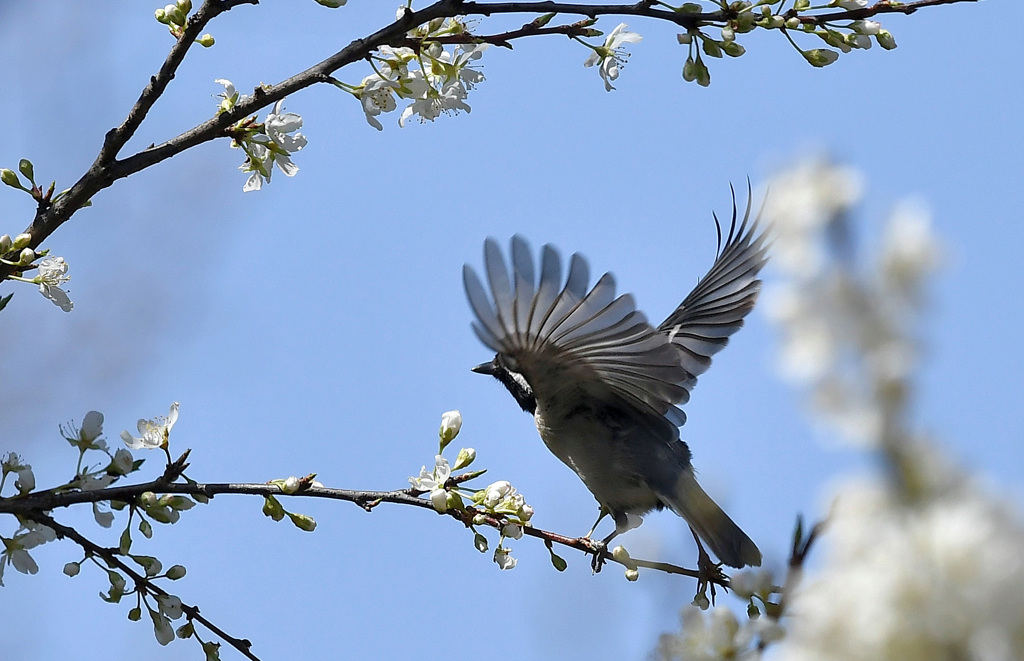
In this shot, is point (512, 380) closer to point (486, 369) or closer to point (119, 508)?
point (486, 369)

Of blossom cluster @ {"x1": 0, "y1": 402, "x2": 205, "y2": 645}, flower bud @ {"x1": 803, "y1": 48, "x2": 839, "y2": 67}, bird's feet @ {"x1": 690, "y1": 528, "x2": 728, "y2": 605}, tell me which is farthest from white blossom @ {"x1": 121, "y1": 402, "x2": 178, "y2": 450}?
flower bud @ {"x1": 803, "y1": 48, "x2": 839, "y2": 67}

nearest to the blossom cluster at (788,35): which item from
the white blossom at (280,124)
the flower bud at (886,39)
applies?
the flower bud at (886,39)

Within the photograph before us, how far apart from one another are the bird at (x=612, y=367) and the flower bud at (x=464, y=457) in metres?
0.71

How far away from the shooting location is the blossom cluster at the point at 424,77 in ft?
8.79

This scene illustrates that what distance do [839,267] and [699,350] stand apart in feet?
12.0

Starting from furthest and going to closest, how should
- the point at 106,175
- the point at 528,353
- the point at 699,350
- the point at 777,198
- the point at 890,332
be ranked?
1. the point at 699,350
2. the point at 528,353
3. the point at 106,175
4. the point at 777,198
5. the point at 890,332

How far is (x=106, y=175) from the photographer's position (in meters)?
2.48

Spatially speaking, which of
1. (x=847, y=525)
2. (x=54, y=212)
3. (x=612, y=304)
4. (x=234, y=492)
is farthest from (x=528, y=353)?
(x=847, y=525)

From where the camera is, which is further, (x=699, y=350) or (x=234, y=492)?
(x=699, y=350)

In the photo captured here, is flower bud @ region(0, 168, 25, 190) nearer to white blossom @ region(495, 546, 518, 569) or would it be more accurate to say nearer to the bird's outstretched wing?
white blossom @ region(495, 546, 518, 569)

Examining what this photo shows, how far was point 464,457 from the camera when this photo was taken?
273 centimetres

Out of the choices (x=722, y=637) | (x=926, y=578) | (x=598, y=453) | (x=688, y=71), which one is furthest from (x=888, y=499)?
(x=598, y=453)

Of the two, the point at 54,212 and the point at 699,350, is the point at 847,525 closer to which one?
the point at 54,212

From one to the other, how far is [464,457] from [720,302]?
2.32 m
